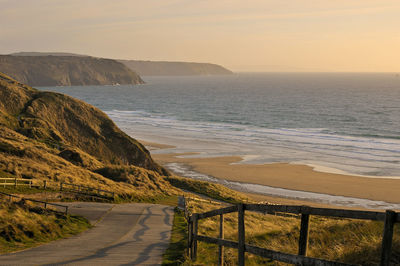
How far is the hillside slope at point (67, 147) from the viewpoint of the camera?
2873cm

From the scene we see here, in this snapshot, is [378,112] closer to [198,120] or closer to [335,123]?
[335,123]

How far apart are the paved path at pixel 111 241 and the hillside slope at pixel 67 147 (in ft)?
22.8

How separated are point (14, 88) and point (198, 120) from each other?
59.8 m

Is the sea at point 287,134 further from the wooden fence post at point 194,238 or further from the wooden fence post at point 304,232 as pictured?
the wooden fence post at point 304,232

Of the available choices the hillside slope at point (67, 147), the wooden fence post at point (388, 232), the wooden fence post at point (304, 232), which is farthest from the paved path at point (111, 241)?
the hillside slope at point (67, 147)

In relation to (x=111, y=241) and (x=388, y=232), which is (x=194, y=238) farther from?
(x=388, y=232)

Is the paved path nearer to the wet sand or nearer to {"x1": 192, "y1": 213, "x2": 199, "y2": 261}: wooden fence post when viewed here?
{"x1": 192, "y1": 213, "x2": 199, "y2": 261}: wooden fence post

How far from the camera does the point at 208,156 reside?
56625 millimetres

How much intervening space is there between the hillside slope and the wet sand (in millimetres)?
9579

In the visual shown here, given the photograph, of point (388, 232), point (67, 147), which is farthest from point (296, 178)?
point (388, 232)

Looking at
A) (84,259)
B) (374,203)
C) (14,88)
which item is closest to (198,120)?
(14,88)

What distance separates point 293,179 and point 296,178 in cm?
53

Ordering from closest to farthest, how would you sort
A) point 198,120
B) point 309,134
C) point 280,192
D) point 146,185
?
point 146,185, point 280,192, point 309,134, point 198,120

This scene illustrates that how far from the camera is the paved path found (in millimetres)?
10922
